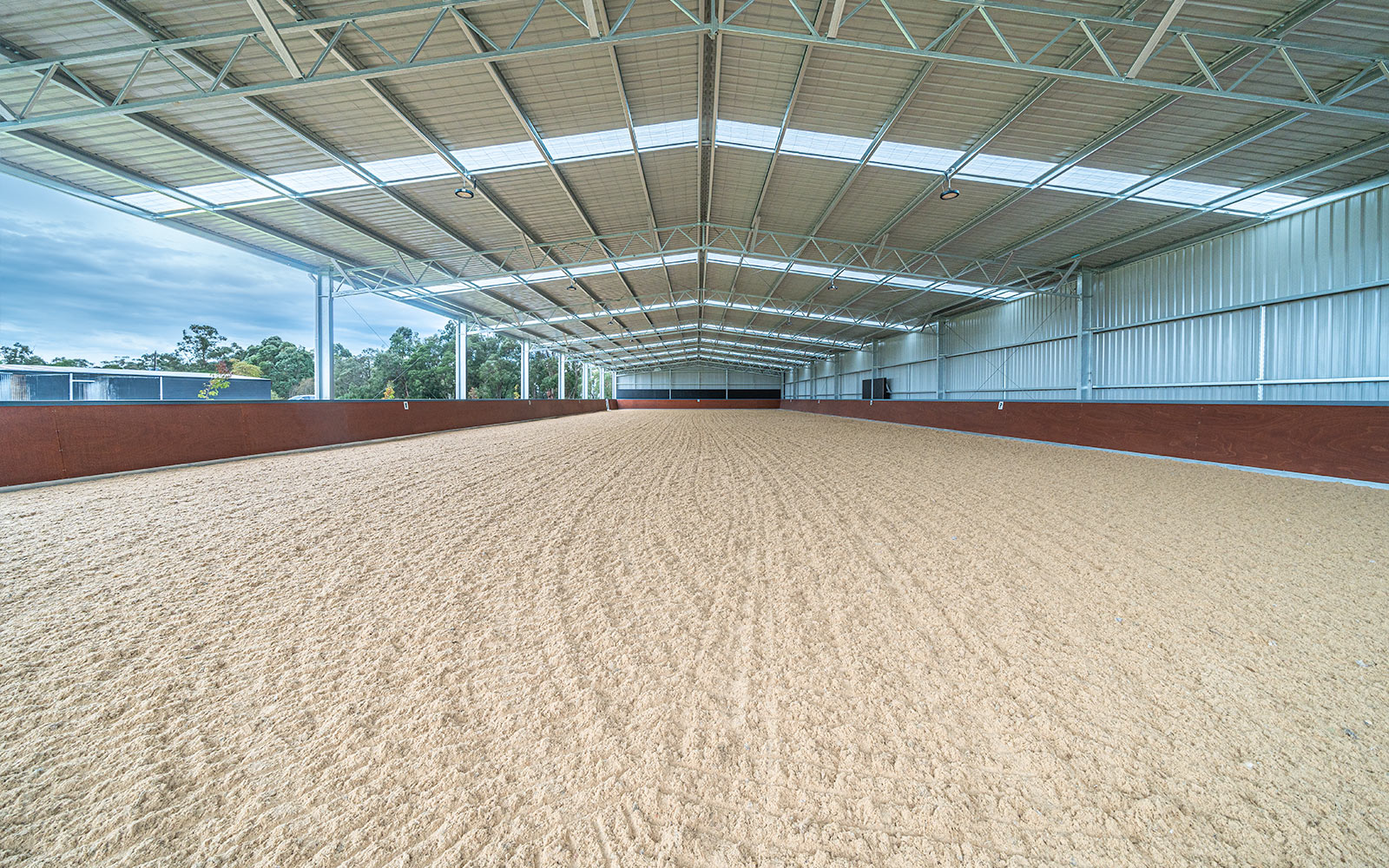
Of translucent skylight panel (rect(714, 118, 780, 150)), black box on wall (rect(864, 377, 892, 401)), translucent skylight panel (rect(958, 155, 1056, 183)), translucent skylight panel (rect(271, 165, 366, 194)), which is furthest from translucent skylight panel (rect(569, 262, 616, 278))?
black box on wall (rect(864, 377, 892, 401))

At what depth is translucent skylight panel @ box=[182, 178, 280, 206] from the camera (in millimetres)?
10969

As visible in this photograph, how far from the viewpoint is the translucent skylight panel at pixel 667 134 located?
11.1 m

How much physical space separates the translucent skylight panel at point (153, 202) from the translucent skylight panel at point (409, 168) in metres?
4.52

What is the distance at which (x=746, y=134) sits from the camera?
11.2 meters

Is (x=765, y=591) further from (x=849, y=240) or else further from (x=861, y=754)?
(x=849, y=240)

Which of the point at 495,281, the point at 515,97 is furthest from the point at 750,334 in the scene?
the point at 515,97

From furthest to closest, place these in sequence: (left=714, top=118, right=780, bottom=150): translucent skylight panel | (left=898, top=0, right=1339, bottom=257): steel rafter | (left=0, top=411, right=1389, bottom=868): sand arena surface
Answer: (left=714, top=118, right=780, bottom=150): translucent skylight panel
(left=898, top=0, right=1339, bottom=257): steel rafter
(left=0, top=411, right=1389, bottom=868): sand arena surface

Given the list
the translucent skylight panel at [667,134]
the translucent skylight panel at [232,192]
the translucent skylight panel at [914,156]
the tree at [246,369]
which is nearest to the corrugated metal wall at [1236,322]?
the translucent skylight panel at [914,156]

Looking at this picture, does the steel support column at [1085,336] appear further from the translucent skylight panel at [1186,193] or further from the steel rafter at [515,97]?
the steel rafter at [515,97]

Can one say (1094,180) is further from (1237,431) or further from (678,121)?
(678,121)

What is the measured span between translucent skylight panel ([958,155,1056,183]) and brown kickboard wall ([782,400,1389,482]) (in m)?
5.49

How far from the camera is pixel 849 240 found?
16641 millimetres

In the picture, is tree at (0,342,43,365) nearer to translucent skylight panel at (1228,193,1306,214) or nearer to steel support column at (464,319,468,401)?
steel support column at (464,319,468,401)

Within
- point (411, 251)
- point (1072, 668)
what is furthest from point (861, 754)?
point (411, 251)
